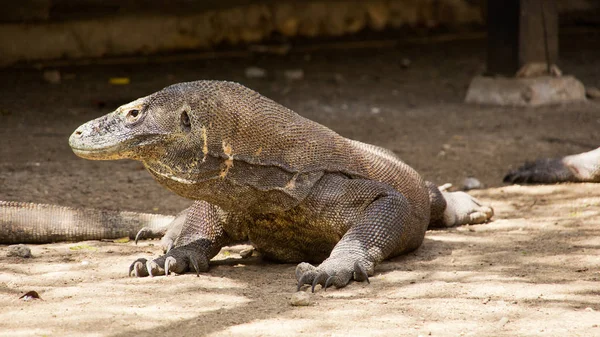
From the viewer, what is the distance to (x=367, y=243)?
394cm

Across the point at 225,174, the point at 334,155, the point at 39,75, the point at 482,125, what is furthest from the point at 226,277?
the point at 39,75

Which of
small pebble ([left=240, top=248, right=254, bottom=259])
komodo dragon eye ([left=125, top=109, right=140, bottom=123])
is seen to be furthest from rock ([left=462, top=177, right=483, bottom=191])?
komodo dragon eye ([left=125, top=109, right=140, bottom=123])

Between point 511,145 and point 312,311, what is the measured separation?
4806 mm

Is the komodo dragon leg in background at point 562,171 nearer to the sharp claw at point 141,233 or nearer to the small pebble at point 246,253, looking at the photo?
the small pebble at point 246,253

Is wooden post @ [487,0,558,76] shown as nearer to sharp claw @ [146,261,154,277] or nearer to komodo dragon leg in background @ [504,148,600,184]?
komodo dragon leg in background @ [504,148,600,184]

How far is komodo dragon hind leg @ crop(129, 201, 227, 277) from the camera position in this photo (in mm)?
3939

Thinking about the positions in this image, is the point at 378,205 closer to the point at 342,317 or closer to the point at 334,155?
the point at 334,155

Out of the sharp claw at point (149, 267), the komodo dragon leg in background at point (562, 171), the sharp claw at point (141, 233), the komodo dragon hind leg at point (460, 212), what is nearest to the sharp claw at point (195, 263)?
the sharp claw at point (149, 267)

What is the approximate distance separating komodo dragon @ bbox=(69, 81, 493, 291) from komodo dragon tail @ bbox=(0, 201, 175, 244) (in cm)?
86

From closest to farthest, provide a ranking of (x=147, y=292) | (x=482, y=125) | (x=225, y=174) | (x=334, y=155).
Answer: (x=147, y=292), (x=225, y=174), (x=334, y=155), (x=482, y=125)

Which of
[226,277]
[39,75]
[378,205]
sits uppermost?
[39,75]

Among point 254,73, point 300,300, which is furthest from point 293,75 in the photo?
point 300,300

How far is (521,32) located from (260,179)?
5896mm

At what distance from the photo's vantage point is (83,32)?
10.3 m
